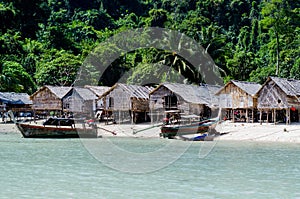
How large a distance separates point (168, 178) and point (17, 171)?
650cm

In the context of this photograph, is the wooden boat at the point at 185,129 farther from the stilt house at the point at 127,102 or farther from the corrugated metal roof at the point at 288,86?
the stilt house at the point at 127,102

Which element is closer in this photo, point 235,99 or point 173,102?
point 235,99

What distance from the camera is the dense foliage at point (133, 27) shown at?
56156 millimetres

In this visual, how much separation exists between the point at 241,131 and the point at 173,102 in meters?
9.22

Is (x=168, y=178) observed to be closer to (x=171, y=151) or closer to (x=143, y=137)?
(x=171, y=151)

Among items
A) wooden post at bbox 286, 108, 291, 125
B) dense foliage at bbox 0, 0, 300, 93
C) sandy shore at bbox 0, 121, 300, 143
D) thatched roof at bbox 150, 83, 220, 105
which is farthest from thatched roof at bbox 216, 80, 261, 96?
dense foliage at bbox 0, 0, 300, 93

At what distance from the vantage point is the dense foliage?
184 ft

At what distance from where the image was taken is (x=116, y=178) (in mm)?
20594

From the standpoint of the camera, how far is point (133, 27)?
81125 millimetres

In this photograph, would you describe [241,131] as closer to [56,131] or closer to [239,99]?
[239,99]

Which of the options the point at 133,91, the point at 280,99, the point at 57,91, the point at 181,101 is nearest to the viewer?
the point at 280,99

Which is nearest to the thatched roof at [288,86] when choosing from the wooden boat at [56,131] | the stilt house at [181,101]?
the stilt house at [181,101]

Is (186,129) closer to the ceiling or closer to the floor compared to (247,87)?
closer to the floor

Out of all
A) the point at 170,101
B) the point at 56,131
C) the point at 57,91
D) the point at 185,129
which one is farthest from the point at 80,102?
the point at 185,129
